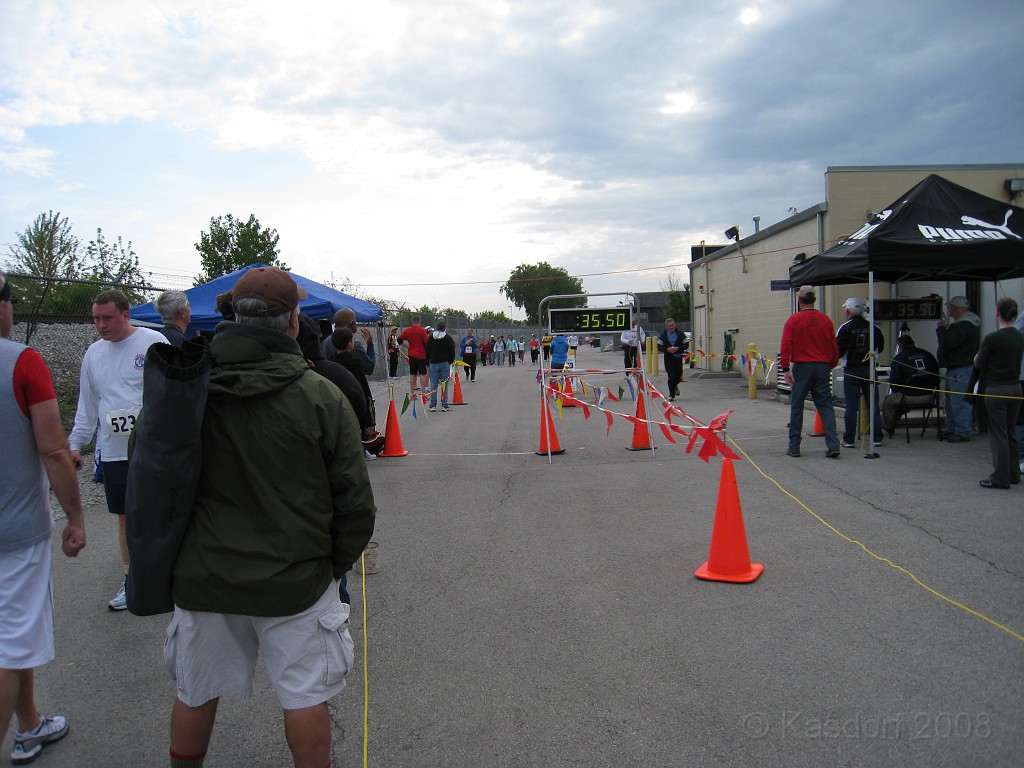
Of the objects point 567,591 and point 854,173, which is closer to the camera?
point 567,591

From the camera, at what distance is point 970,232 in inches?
357

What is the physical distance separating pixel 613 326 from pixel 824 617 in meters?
6.80

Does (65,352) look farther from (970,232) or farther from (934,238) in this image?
(970,232)

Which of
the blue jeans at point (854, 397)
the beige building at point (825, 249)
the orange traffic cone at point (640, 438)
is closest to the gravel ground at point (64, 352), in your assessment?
the orange traffic cone at point (640, 438)

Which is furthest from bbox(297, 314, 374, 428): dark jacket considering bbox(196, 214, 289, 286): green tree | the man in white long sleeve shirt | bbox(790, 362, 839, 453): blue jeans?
bbox(196, 214, 289, 286): green tree

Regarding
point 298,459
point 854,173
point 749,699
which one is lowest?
point 749,699

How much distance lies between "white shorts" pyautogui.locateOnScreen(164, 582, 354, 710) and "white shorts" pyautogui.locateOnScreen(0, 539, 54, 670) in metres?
0.80

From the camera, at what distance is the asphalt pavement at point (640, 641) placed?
309 cm

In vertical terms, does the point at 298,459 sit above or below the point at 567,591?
above

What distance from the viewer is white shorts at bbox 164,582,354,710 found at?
2.36 m

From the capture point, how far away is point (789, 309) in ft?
61.4

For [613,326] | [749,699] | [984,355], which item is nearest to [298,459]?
[749,699]

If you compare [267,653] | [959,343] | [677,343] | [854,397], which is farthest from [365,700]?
[677,343]

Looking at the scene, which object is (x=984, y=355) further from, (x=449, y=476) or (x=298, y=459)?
(x=298, y=459)
